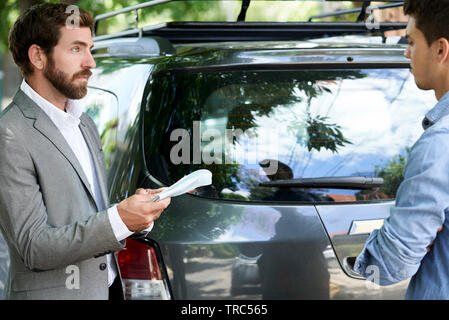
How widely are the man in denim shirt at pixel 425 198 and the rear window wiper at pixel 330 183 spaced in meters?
0.87

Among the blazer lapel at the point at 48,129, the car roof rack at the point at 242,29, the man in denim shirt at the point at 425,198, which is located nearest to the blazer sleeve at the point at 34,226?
the blazer lapel at the point at 48,129

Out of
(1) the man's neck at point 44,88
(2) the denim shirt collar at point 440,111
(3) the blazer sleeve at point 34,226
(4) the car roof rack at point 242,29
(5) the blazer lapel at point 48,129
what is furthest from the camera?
(4) the car roof rack at point 242,29

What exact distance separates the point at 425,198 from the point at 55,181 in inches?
47.5

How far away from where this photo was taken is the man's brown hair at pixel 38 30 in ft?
7.95

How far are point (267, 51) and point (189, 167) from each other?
0.62m

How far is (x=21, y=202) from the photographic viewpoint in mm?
2205

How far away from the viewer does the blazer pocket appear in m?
2.34

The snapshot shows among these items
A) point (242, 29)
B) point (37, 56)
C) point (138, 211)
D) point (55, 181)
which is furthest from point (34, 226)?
point (242, 29)

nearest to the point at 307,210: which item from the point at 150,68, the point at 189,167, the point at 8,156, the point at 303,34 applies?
the point at 189,167

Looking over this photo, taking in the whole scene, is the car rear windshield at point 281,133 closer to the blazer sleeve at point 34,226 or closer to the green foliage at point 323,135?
the green foliage at point 323,135

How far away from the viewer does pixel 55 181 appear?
2.30 meters

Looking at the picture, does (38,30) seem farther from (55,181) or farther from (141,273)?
(141,273)
